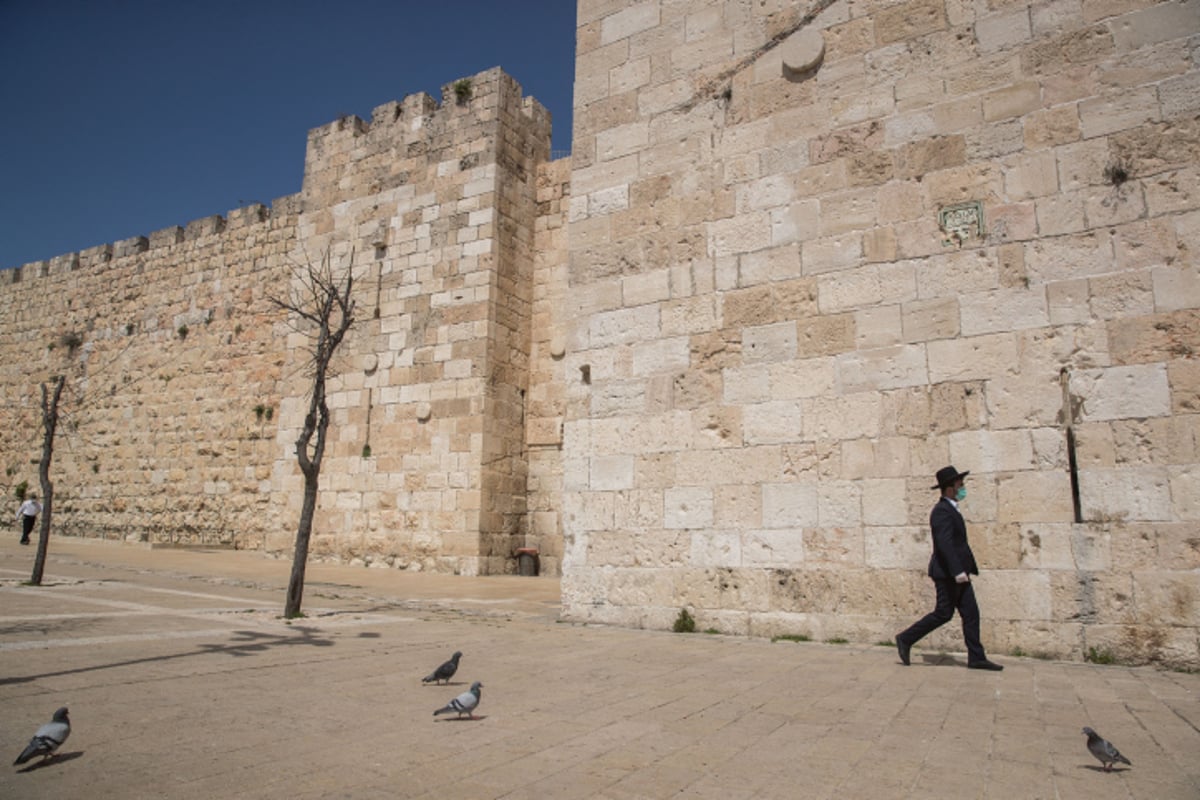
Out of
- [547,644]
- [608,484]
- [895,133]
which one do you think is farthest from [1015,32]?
[547,644]

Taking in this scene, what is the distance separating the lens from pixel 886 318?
6.28 m

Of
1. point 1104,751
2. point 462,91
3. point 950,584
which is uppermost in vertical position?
point 462,91

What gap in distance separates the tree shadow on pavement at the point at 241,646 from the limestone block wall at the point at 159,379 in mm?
10387

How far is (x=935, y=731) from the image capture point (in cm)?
336

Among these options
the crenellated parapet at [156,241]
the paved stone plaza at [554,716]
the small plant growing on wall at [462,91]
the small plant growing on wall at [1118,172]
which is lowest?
the paved stone plaza at [554,716]

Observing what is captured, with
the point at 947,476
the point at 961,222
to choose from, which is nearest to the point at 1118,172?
the point at 961,222

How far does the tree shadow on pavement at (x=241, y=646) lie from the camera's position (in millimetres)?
4078

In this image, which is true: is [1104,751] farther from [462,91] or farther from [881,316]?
[462,91]

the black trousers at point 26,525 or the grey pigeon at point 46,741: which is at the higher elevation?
the black trousers at point 26,525

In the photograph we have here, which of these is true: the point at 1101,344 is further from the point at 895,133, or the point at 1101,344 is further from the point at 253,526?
the point at 253,526

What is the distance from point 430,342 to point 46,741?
11.5 m

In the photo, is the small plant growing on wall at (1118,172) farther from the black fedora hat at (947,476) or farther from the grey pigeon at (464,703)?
the grey pigeon at (464,703)

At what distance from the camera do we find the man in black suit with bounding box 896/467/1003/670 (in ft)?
16.9

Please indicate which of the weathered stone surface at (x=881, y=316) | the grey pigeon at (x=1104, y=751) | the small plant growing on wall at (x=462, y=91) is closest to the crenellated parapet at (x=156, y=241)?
the small plant growing on wall at (x=462, y=91)
